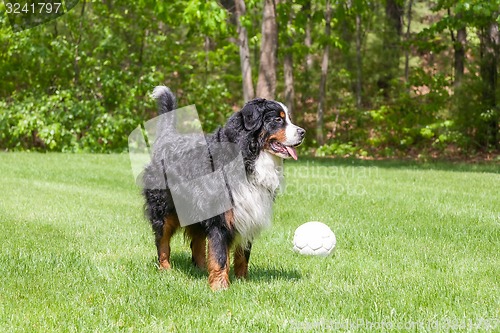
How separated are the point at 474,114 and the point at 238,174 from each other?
52.5 ft

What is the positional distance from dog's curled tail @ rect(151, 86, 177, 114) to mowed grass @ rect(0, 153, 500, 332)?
4.81ft

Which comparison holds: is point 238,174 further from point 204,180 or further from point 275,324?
point 275,324

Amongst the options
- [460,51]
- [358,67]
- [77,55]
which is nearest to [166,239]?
[77,55]

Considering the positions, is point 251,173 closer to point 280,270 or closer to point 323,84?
point 280,270

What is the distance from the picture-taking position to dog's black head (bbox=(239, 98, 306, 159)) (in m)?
4.78

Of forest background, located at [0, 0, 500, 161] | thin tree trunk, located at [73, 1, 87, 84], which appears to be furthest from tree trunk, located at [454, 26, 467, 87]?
thin tree trunk, located at [73, 1, 87, 84]

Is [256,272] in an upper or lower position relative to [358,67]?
lower

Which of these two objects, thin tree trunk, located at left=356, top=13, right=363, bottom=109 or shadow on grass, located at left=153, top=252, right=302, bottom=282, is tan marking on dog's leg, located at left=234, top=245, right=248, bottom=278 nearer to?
shadow on grass, located at left=153, top=252, right=302, bottom=282

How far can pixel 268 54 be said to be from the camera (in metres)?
16.7

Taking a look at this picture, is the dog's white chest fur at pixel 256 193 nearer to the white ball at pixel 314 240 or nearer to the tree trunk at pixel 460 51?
the white ball at pixel 314 240

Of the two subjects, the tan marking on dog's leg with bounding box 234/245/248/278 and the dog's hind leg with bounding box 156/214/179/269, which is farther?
the dog's hind leg with bounding box 156/214/179/269

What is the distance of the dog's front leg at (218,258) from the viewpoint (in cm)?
482

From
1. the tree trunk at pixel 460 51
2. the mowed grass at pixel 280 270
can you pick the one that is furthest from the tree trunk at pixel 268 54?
the tree trunk at pixel 460 51

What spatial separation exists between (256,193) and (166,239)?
1200 millimetres
